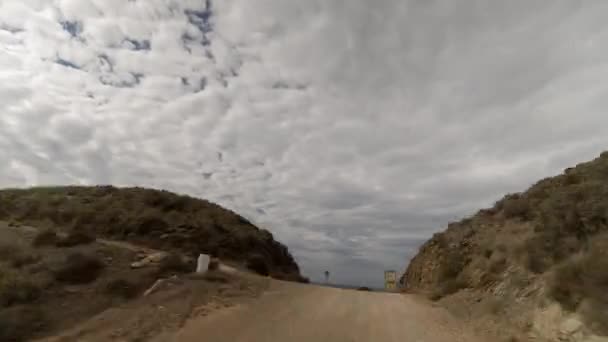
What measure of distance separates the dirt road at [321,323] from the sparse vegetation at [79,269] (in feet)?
16.3

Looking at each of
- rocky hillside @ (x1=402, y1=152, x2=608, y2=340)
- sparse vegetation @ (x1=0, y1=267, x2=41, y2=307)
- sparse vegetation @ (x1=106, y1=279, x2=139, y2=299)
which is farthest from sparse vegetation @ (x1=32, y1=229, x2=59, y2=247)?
rocky hillside @ (x1=402, y1=152, x2=608, y2=340)

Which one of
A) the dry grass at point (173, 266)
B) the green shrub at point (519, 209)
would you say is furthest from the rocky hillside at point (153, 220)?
the green shrub at point (519, 209)

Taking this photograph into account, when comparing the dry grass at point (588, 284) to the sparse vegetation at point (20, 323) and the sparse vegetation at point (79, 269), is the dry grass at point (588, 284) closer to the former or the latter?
the sparse vegetation at point (20, 323)

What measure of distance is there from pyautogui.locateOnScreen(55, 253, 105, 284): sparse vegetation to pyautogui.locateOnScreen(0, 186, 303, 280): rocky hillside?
6308 mm

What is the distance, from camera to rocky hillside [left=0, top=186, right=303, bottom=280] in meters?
21.3

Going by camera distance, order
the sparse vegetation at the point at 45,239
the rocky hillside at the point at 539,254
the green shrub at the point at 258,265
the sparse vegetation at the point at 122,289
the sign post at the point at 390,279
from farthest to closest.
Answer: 1. the sign post at the point at 390,279
2. the green shrub at the point at 258,265
3. the sparse vegetation at the point at 45,239
4. the sparse vegetation at the point at 122,289
5. the rocky hillside at the point at 539,254

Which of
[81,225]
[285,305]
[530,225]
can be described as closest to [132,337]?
[285,305]

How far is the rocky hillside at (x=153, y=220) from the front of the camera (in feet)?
69.8

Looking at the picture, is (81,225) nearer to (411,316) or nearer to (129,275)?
(129,275)

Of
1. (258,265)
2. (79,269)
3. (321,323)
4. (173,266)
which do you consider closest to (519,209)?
(321,323)

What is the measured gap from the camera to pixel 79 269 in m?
13.1

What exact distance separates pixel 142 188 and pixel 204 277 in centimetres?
1776

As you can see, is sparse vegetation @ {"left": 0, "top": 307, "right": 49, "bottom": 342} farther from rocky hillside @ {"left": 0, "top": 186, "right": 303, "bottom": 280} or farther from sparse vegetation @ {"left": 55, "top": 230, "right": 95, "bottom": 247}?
rocky hillside @ {"left": 0, "top": 186, "right": 303, "bottom": 280}

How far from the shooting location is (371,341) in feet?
30.7
